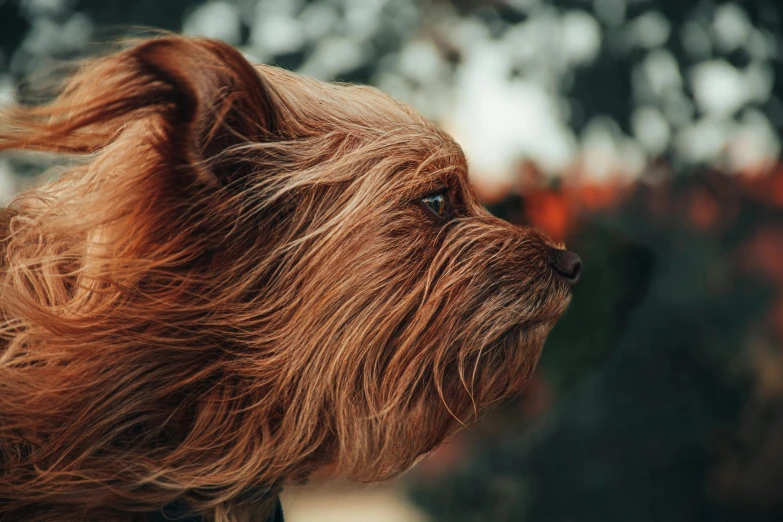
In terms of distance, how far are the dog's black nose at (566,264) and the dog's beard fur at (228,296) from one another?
0.16 feet

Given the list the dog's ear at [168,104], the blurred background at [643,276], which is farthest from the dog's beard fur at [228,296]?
the blurred background at [643,276]

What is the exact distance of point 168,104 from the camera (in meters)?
1.28

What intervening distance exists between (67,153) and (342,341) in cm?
66

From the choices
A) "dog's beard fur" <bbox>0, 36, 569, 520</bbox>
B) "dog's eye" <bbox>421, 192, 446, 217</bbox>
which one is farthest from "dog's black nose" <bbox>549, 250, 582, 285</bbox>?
"dog's eye" <bbox>421, 192, 446, 217</bbox>

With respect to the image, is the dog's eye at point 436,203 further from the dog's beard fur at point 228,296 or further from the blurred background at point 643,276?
the blurred background at point 643,276

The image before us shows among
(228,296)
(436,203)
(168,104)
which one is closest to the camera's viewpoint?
(168,104)

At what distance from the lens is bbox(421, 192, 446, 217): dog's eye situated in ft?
5.23

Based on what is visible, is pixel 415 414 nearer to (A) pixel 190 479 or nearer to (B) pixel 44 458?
(A) pixel 190 479

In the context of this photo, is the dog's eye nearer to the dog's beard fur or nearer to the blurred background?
the dog's beard fur

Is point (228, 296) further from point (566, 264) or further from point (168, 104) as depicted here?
point (566, 264)

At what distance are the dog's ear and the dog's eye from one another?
365mm

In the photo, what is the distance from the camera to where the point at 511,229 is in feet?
5.57

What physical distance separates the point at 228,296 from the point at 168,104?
37cm

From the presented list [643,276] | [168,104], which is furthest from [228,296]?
[643,276]
